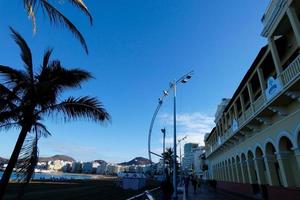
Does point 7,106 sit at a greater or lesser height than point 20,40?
lesser

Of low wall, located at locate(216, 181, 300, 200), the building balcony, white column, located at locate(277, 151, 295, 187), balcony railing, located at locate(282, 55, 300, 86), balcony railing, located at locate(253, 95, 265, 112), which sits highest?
the building balcony

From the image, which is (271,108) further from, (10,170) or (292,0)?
(10,170)

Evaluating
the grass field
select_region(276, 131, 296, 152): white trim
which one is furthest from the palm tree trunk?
select_region(276, 131, 296, 152): white trim

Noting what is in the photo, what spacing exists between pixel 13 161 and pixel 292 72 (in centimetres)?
1060

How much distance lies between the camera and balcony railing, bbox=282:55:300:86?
9.35 metres

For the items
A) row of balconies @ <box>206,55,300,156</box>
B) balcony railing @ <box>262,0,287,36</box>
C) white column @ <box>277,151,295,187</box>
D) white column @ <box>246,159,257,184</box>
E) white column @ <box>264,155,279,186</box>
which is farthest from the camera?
white column @ <box>246,159,257,184</box>

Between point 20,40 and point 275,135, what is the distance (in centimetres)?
1290

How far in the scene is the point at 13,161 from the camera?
5859 millimetres

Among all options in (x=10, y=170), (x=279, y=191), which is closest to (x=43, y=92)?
(x=10, y=170)

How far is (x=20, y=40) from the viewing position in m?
6.41

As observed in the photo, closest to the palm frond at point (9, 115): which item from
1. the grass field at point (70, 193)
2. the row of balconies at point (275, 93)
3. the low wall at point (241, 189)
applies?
the grass field at point (70, 193)

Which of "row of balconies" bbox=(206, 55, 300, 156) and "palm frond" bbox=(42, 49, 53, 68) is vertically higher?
"row of balconies" bbox=(206, 55, 300, 156)

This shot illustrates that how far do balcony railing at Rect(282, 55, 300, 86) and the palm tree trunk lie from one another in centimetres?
977

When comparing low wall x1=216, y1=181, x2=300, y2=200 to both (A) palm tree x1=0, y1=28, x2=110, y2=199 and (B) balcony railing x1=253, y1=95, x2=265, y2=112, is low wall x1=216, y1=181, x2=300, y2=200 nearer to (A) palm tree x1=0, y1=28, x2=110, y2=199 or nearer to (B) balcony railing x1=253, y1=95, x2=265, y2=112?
(B) balcony railing x1=253, y1=95, x2=265, y2=112
